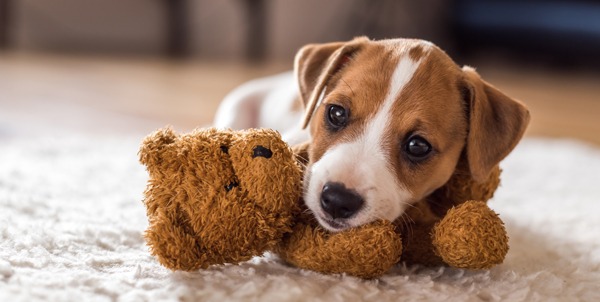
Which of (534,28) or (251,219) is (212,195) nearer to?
(251,219)

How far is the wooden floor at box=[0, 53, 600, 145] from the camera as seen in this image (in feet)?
14.3

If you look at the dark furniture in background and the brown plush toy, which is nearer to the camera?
the brown plush toy

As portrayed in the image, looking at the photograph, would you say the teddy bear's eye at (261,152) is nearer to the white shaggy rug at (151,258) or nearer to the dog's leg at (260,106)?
the white shaggy rug at (151,258)

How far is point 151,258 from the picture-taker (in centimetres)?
183

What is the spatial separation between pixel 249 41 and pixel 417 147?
7760mm

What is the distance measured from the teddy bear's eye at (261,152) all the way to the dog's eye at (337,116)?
371mm

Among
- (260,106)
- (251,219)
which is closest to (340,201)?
(251,219)

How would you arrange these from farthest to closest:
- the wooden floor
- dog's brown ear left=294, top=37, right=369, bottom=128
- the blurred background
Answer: the blurred background < the wooden floor < dog's brown ear left=294, top=37, right=369, bottom=128

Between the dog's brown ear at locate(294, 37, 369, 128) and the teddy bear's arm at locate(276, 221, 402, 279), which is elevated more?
the dog's brown ear at locate(294, 37, 369, 128)

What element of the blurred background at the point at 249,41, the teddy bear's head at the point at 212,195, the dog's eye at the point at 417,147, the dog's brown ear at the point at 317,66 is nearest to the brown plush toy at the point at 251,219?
the teddy bear's head at the point at 212,195

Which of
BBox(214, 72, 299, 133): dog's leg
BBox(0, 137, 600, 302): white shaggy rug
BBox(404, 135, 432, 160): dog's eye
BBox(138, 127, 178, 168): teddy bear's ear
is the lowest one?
BBox(0, 137, 600, 302): white shaggy rug

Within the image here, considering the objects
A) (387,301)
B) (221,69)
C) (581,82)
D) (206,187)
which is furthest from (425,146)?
(581,82)

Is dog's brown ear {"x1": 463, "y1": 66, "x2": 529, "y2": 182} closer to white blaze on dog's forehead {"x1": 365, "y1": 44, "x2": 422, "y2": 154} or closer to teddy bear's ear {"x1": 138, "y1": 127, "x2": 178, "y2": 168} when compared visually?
white blaze on dog's forehead {"x1": 365, "y1": 44, "x2": 422, "y2": 154}

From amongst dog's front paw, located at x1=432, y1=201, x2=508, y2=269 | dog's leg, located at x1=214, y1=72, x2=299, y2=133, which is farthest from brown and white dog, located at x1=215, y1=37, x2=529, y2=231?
dog's leg, located at x1=214, y1=72, x2=299, y2=133
